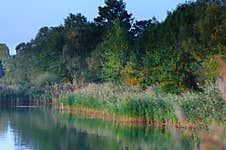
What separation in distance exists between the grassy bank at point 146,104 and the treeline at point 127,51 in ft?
4.28

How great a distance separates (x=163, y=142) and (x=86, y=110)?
1679 cm

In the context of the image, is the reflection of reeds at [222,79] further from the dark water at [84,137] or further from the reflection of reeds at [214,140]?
the dark water at [84,137]

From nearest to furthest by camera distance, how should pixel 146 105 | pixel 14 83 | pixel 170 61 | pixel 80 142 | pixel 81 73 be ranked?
pixel 80 142 < pixel 146 105 < pixel 170 61 < pixel 81 73 < pixel 14 83

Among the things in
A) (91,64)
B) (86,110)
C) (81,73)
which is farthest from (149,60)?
(81,73)

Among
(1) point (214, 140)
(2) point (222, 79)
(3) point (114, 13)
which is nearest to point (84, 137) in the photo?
(2) point (222, 79)

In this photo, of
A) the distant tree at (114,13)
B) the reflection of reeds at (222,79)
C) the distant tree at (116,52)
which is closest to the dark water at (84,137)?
the distant tree at (116,52)

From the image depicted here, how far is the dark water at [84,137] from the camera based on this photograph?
20.5 m

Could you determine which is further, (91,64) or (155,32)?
(91,64)

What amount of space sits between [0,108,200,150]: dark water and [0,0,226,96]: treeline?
10.9 ft

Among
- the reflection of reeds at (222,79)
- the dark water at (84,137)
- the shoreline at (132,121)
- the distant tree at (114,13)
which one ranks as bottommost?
the dark water at (84,137)

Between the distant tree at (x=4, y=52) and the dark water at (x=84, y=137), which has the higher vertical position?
the distant tree at (x=4, y=52)

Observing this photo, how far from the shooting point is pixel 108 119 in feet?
102

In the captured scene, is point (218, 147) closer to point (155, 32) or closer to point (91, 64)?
point (155, 32)

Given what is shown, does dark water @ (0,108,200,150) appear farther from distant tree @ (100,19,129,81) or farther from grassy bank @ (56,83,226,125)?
distant tree @ (100,19,129,81)
